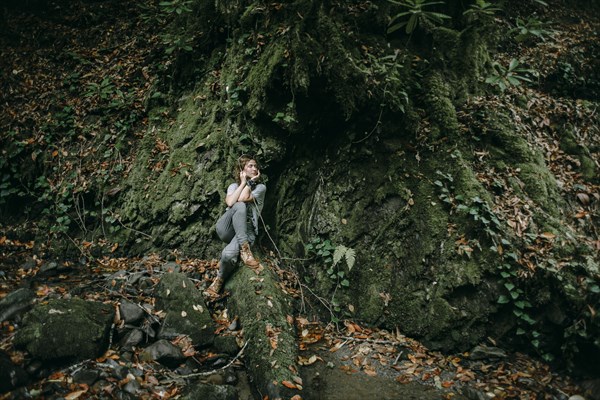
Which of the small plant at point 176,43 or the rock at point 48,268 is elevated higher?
the small plant at point 176,43

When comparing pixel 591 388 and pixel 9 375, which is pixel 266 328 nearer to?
pixel 9 375

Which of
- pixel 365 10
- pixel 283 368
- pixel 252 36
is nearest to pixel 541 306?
pixel 283 368

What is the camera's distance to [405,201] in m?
5.30

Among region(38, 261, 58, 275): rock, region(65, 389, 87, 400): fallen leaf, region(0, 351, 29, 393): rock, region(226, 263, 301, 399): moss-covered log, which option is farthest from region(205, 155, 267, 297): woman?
region(38, 261, 58, 275): rock

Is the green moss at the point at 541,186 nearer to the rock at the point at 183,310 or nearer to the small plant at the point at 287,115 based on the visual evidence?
the small plant at the point at 287,115

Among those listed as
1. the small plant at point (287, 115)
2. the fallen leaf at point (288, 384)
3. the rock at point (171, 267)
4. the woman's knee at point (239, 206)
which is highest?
the small plant at point (287, 115)

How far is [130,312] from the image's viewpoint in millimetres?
4188

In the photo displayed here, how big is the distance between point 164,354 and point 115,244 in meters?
2.92

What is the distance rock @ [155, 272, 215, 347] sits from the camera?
4211mm

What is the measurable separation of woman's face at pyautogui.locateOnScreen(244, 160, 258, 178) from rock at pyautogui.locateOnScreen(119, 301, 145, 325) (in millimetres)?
2419

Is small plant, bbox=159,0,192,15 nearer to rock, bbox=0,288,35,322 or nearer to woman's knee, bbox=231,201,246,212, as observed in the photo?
woman's knee, bbox=231,201,246,212

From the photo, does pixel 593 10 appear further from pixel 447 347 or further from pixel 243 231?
pixel 243 231

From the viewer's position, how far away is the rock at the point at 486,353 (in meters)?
4.22

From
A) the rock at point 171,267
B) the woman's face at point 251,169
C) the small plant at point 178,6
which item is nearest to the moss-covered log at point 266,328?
the rock at point 171,267
